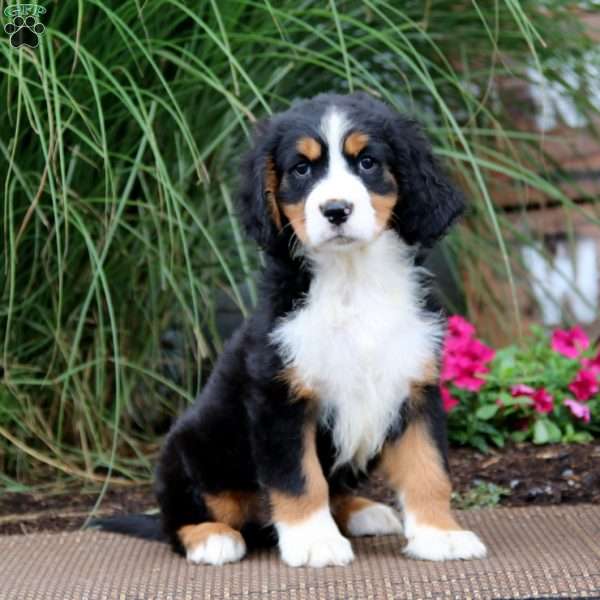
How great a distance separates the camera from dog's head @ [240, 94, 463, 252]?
2.93 metres

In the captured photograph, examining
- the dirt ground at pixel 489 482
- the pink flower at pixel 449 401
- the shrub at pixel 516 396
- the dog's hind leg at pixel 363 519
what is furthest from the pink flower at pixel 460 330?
the dog's hind leg at pixel 363 519

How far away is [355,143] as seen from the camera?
2.99 meters

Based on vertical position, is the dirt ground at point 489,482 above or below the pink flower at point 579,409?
below

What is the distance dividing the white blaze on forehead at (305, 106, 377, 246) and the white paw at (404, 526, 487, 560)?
0.77 m

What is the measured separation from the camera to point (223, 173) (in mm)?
4617

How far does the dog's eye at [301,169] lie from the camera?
3041 mm

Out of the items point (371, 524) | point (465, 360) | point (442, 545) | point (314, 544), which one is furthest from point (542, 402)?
point (314, 544)

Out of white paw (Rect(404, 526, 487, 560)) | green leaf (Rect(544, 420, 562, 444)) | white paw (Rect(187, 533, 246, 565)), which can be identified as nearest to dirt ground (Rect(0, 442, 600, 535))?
green leaf (Rect(544, 420, 562, 444))

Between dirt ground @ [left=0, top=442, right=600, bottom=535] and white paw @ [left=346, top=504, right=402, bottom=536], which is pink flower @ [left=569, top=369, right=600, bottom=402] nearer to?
dirt ground @ [left=0, top=442, right=600, bottom=535]

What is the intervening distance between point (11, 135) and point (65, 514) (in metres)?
1.34

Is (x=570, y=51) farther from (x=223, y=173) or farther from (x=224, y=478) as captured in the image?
(x=224, y=478)

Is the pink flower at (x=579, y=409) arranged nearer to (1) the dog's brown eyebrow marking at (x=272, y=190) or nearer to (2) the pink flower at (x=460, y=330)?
(2) the pink flower at (x=460, y=330)

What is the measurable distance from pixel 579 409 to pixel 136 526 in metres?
1.78

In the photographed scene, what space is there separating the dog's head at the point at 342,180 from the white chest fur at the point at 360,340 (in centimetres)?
11
